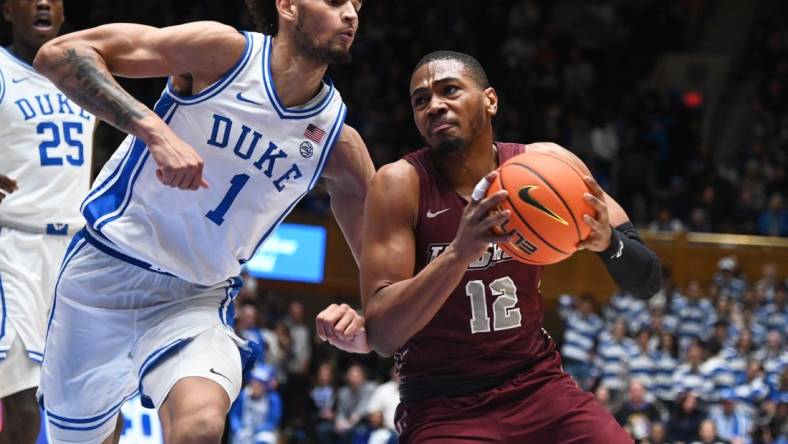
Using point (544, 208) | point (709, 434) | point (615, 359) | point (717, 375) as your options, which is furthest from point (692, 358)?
point (544, 208)

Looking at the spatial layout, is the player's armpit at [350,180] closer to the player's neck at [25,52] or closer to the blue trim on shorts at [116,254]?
the blue trim on shorts at [116,254]

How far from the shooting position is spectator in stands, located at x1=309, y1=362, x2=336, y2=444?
15109 millimetres

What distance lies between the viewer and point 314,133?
5.16 m

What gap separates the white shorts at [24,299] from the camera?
601 centimetres

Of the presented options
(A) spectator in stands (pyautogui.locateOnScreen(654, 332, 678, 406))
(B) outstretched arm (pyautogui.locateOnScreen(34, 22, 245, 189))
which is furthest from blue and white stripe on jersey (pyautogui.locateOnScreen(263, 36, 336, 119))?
(A) spectator in stands (pyautogui.locateOnScreen(654, 332, 678, 406))

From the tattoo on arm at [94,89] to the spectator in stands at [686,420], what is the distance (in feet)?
34.4

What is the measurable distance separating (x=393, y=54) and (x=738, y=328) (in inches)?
361

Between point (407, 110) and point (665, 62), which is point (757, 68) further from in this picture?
point (407, 110)

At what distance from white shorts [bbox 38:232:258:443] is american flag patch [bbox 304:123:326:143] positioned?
746 mm

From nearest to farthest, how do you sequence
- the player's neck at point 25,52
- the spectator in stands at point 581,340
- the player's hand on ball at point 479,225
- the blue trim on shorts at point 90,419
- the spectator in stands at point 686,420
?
the player's hand on ball at point 479,225 < the blue trim on shorts at point 90,419 < the player's neck at point 25,52 < the spectator in stands at point 686,420 < the spectator in stands at point 581,340

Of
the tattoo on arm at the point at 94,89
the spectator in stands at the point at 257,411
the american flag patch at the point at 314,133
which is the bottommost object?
the spectator in stands at the point at 257,411

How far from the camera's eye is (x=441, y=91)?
4.81 metres

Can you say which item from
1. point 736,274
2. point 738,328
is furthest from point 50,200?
point 736,274

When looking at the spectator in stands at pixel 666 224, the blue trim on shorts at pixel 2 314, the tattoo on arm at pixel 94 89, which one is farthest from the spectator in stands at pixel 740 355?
the tattoo on arm at pixel 94 89
